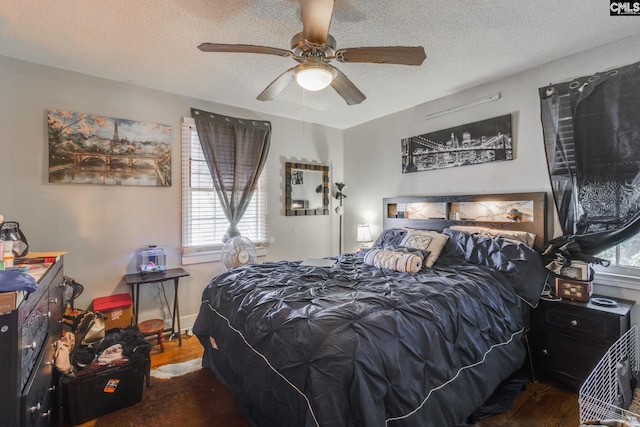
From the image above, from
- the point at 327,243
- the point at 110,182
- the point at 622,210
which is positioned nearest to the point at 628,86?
the point at 622,210

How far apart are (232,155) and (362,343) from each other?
9.50 feet

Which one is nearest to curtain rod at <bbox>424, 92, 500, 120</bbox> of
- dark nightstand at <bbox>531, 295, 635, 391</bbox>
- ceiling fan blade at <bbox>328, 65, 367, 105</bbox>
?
ceiling fan blade at <bbox>328, 65, 367, 105</bbox>

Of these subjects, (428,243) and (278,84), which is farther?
(428,243)

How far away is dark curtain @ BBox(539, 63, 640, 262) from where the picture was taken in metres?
2.13

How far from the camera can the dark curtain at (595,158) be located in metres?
2.13

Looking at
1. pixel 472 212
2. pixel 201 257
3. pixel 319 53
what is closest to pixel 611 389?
pixel 472 212

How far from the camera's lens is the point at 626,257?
222 centimetres

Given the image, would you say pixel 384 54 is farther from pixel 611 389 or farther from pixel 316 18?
pixel 611 389

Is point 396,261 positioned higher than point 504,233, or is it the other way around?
point 504,233

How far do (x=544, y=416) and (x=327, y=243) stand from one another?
314 centimetres

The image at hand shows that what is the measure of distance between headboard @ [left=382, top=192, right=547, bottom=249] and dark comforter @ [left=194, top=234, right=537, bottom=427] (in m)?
0.66

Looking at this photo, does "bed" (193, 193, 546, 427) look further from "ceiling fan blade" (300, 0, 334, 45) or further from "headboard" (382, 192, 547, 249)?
"ceiling fan blade" (300, 0, 334, 45)

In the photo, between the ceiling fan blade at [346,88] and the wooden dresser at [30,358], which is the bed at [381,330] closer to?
the wooden dresser at [30,358]

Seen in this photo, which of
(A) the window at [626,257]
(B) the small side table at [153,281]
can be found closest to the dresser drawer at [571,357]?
(A) the window at [626,257]
